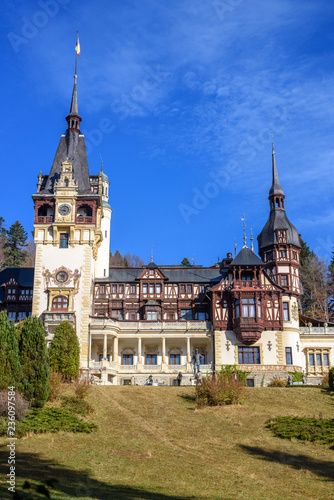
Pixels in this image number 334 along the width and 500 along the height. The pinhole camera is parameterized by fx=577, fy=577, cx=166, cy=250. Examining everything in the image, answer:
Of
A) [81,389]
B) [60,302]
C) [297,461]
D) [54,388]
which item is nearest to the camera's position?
[297,461]

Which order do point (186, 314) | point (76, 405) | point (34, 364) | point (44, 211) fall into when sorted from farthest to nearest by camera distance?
point (186, 314)
point (44, 211)
point (76, 405)
point (34, 364)

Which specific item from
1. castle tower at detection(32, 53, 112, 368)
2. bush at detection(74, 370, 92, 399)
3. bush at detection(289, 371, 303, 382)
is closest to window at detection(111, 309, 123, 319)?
castle tower at detection(32, 53, 112, 368)

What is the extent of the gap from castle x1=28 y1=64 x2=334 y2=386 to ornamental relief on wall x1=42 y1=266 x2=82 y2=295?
98 millimetres

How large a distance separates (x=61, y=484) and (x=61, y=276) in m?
38.1

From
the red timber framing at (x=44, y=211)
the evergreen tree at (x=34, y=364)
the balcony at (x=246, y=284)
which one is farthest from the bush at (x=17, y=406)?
the balcony at (x=246, y=284)

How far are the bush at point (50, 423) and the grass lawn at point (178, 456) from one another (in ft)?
2.31

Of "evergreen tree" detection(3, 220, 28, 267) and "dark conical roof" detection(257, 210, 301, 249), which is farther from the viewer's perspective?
"evergreen tree" detection(3, 220, 28, 267)

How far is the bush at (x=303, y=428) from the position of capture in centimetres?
2894

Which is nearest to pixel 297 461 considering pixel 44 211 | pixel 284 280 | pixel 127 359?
pixel 127 359

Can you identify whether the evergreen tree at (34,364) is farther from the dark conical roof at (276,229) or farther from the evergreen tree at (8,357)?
the dark conical roof at (276,229)

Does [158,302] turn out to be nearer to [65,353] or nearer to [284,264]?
[284,264]

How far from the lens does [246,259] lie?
5803 centimetres

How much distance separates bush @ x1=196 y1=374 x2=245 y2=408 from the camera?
3584cm

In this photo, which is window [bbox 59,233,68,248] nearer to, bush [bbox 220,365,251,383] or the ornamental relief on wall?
the ornamental relief on wall
